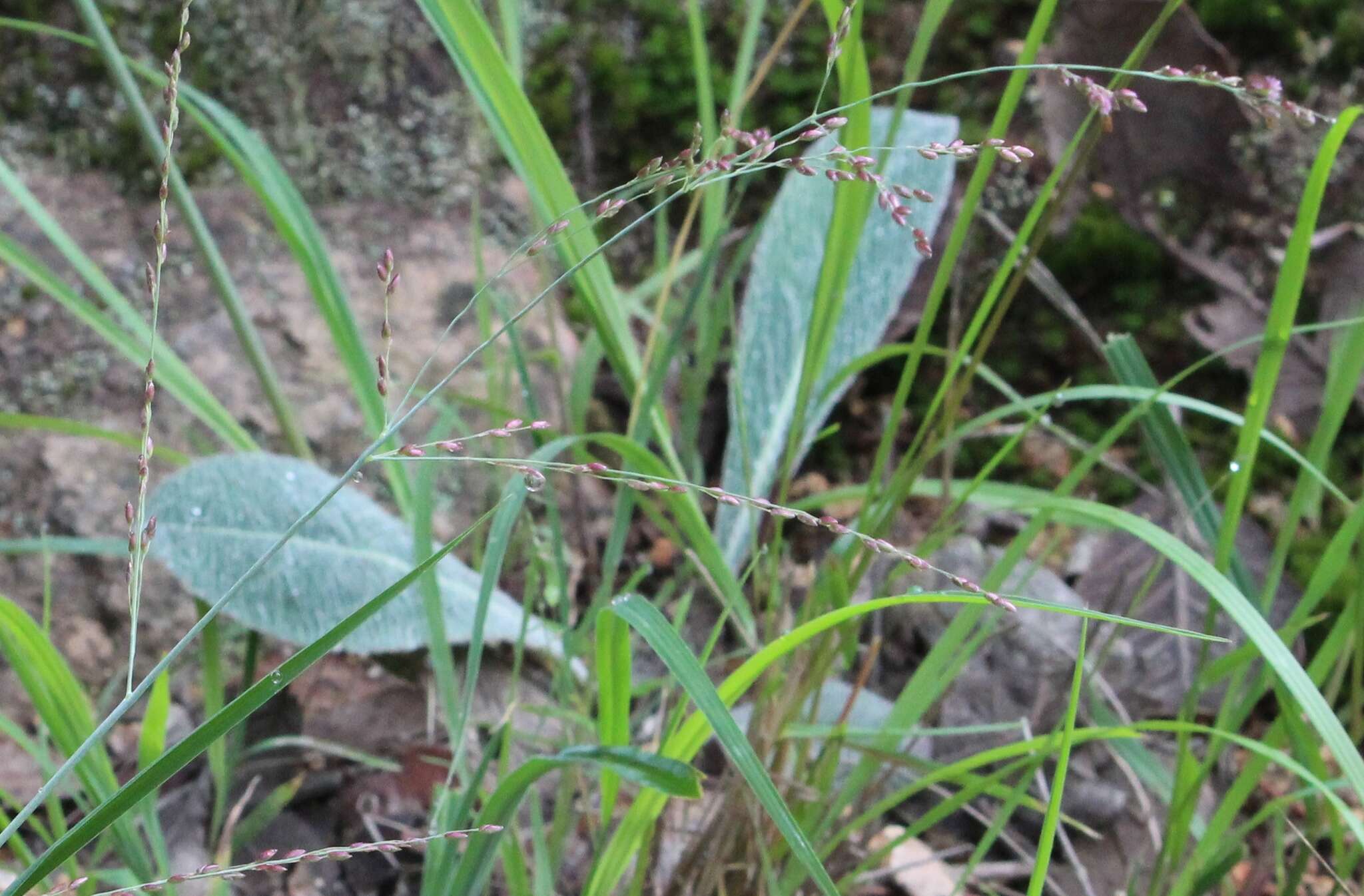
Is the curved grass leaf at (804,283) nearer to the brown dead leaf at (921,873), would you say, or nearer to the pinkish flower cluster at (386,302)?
the brown dead leaf at (921,873)

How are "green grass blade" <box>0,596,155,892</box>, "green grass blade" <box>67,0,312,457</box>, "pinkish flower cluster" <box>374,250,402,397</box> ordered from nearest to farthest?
"pinkish flower cluster" <box>374,250,402,397</box> < "green grass blade" <box>0,596,155,892</box> < "green grass blade" <box>67,0,312,457</box>

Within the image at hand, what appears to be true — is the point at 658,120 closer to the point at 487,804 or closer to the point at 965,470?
the point at 965,470

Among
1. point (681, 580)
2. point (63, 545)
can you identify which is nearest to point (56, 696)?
point (63, 545)

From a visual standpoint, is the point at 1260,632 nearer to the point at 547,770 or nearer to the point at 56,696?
the point at 547,770

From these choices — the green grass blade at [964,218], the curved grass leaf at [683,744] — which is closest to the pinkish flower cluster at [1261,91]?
the green grass blade at [964,218]

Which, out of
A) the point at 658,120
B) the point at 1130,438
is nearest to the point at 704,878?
the point at 1130,438

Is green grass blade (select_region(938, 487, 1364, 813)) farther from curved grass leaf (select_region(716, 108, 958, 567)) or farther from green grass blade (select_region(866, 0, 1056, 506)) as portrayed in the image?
curved grass leaf (select_region(716, 108, 958, 567))

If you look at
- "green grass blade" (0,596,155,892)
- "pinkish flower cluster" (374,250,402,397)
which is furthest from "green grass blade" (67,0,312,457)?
"pinkish flower cluster" (374,250,402,397)
